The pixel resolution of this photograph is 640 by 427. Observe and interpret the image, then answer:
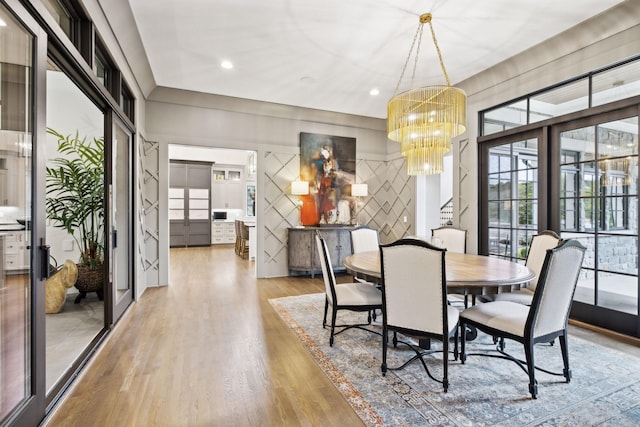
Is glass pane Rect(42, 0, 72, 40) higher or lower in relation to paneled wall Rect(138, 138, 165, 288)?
higher

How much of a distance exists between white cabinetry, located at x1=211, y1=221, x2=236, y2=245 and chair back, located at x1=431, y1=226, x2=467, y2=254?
301 inches

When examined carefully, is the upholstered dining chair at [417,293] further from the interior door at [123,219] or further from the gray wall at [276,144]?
the gray wall at [276,144]

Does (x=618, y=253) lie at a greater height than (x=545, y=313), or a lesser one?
greater

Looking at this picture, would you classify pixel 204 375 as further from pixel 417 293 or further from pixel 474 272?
pixel 474 272

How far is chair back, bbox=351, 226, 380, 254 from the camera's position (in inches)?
147

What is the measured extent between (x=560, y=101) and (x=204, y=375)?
14.3 feet

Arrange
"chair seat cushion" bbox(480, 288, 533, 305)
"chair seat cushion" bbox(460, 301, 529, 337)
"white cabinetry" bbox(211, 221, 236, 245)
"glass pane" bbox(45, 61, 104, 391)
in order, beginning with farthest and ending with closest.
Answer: "white cabinetry" bbox(211, 221, 236, 245)
"glass pane" bbox(45, 61, 104, 391)
"chair seat cushion" bbox(480, 288, 533, 305)
"chair seat cushion" bbox(460, 301, 529, 337)

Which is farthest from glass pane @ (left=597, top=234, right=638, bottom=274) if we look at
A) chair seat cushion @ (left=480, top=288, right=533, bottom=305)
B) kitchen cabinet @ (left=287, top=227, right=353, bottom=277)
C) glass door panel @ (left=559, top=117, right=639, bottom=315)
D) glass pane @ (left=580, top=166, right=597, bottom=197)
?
kitchen cabinet @ (left=287, top=227, right=353, bottom=277)

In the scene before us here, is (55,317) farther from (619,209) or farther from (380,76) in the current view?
(619,209)

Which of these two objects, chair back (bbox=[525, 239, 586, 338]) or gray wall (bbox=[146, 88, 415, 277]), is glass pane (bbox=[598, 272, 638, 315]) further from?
gray wall (bbox=[146, 88, 415, 277])

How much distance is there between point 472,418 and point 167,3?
383 centimetres

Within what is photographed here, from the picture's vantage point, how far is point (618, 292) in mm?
2971

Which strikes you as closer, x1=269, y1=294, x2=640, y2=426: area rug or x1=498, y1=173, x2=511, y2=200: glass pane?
x1=269, y1=294, x2=640, y2=426: area rug

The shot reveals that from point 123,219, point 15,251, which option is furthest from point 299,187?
point 15,251
